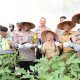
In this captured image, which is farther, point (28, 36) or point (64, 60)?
point (28, 36)

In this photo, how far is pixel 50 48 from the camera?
22.0 ft

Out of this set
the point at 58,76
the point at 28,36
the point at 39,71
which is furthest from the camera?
the point at 28,36

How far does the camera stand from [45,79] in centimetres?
423

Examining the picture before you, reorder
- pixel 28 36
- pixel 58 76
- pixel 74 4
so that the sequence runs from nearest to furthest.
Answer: pixel 58 76 < pixel 28 36 < pixel 74 4

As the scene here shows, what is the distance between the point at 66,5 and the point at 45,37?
5.40m


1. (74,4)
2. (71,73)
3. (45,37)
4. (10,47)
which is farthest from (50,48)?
(74,4)

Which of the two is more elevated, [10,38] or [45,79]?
[10,38]

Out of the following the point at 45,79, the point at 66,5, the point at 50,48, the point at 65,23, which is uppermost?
the point at 66,5

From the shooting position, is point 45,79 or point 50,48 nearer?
point 45,79

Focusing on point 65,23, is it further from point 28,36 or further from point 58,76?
point 58,76

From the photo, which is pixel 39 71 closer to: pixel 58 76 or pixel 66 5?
pixel 58 76

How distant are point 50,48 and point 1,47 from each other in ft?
3.74

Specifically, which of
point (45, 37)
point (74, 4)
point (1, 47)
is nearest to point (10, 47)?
point (1, 47)

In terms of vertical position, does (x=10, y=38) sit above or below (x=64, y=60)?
above
